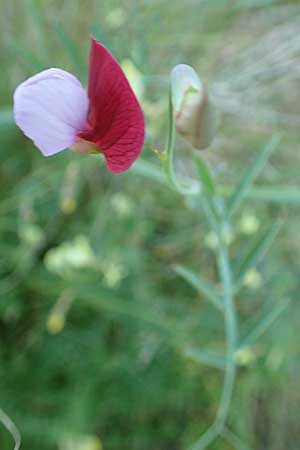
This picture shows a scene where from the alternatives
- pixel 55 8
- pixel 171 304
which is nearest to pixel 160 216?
pixel 171 304

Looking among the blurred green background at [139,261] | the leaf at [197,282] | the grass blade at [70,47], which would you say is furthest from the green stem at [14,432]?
the grass blade at [70,47]

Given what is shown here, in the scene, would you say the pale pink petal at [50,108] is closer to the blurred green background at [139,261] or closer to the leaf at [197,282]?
the leaf at [197,282]

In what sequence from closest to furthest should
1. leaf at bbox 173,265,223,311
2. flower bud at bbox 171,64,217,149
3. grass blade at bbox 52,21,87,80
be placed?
flower bud at bbox 171,64,217,149, leaf at bbox 173,265,223,311, grass blade at bbox 52,21,87,80

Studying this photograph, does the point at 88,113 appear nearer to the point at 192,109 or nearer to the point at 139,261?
the point at 192,109

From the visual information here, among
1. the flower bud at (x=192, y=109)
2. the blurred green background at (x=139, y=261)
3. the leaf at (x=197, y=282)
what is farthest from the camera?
the blurred green background at (x=139, y=261)

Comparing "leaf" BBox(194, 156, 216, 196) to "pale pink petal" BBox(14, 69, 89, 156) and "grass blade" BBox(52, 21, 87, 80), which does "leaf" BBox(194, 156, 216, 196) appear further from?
"grass blade" BBox(52, 21, 87, 80)

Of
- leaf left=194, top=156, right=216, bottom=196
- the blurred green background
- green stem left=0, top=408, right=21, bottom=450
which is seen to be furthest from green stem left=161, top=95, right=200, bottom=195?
the blurred green background

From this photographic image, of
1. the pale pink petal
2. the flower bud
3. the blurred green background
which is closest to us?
the pale pink petal
